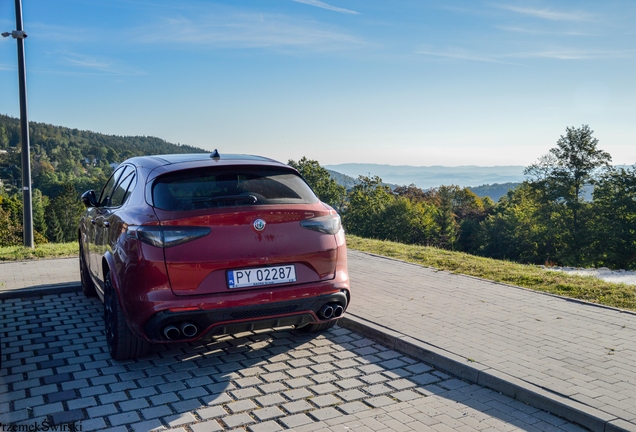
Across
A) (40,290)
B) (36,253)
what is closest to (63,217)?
(36,253)

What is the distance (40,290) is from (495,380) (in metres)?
6.21

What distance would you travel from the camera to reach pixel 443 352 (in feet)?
16.1

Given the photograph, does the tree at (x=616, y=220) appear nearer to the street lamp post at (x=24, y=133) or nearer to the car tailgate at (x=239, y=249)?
the street lamp post at (x=24, y=133)

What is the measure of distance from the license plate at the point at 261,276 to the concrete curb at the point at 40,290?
4.48 meters

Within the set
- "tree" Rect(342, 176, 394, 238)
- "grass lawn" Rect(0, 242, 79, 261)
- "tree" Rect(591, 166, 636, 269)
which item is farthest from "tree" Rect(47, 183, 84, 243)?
"grass lawn" Rect(0, 242, 79, 261)

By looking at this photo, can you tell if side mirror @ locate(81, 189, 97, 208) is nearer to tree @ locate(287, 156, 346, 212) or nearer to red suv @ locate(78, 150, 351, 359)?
red suv @ locate(78, 150, 351, 359)

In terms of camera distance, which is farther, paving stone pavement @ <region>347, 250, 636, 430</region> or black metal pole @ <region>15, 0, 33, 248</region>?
black metal pole @ <region>15, 0, 33, 248</region>

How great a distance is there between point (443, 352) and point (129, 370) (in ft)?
9.01

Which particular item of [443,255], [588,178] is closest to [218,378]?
[443,255]

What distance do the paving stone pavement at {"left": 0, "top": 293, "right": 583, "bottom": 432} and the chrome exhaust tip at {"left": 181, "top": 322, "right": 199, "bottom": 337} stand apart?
1.39 feet

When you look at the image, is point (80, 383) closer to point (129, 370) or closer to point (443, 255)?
point (129, 370)

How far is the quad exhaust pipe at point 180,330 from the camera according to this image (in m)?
4.25

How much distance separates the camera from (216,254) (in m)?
4.30

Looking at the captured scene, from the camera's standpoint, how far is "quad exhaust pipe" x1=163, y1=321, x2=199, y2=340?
425 centimetres
